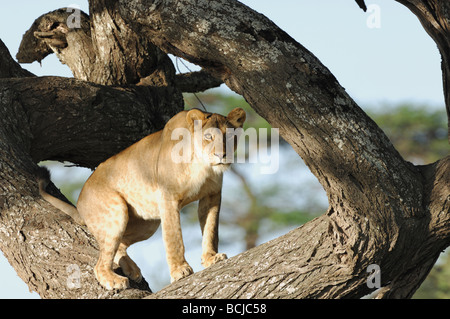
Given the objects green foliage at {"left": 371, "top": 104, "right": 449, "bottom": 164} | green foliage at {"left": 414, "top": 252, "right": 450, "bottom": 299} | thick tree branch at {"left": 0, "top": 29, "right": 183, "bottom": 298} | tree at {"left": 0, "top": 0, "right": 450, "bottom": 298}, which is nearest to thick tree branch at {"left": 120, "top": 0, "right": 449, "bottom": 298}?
tree at {"left": 0, "top": 0, "right": 450, "bottom": 298}

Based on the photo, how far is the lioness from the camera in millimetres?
4406

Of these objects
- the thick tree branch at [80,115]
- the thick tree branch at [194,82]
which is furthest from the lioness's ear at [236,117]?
the thick tree branch at [194,82]

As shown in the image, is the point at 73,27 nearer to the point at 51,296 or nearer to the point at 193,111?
the point at 193,111

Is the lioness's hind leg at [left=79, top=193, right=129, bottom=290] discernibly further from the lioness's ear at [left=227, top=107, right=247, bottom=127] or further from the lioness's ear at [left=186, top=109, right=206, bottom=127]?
the lioness's ear at [left=227, top=107, right=247, bottom=127]

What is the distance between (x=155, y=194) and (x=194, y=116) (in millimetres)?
611

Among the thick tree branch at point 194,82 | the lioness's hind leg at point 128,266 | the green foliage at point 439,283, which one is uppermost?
the thick tree branch at point 194,82

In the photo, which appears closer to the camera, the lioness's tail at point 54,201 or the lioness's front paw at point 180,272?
the lioness's front paw at point 180,272

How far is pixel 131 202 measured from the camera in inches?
188

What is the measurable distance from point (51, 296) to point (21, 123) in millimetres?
1585

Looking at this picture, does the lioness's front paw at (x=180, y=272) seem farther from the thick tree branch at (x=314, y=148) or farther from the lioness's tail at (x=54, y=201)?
the lioness's tail at (x=54, y=201)

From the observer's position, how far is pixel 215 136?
435cm

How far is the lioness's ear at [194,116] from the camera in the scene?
14.7 ft
